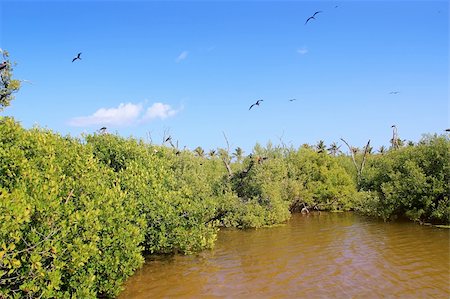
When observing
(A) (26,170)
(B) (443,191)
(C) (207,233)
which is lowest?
(C) (207,233)

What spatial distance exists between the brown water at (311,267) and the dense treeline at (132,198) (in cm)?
121

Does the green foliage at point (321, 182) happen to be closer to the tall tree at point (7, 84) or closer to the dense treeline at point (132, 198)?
the dense treeline at point (132, 198)

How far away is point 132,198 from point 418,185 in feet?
54.3

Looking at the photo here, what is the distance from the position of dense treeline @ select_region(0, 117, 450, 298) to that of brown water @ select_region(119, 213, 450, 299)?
1.21 m

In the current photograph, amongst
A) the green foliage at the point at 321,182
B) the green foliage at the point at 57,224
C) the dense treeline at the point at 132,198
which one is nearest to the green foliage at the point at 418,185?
the dense treeline at the point at 132,198

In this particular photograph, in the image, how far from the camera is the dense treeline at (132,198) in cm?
738

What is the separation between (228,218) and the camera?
22.9 metres

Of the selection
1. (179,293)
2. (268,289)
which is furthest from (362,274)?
(179,293)

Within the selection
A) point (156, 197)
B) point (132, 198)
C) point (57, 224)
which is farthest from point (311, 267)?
point (57, 224)

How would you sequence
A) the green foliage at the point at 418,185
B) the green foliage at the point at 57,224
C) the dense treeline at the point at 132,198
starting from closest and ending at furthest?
the green foliage at the point at 57,224 < the dense treeline at the point at 132,198 < the green foliage at the point at 418,185

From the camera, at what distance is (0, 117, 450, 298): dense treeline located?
7.38 m

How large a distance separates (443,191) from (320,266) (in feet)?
34.1

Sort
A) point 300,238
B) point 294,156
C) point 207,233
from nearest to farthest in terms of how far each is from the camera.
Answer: point 207,233, point 300,238, point 294,156

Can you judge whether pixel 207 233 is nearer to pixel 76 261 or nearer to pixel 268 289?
pixel 268 289
